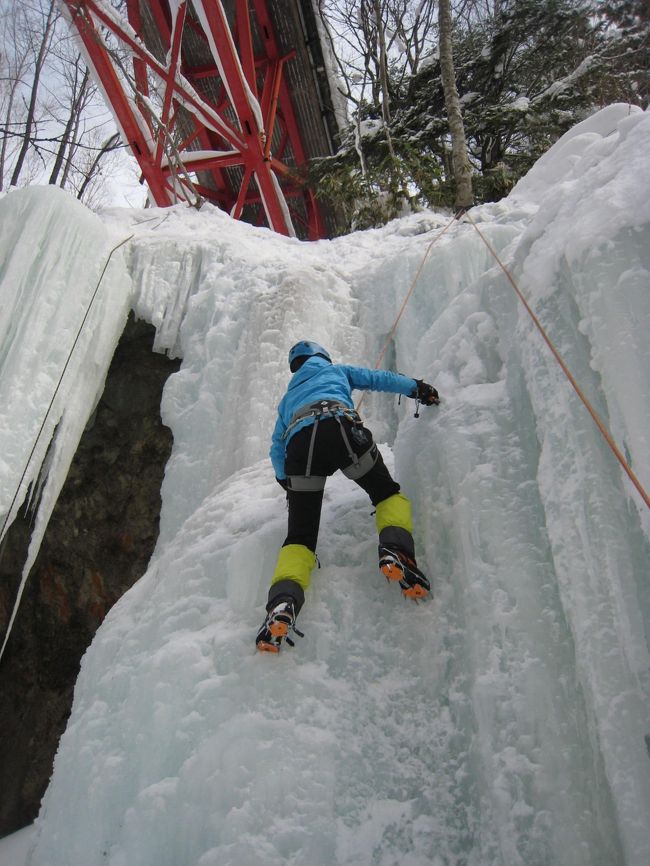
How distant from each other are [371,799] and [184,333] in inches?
141

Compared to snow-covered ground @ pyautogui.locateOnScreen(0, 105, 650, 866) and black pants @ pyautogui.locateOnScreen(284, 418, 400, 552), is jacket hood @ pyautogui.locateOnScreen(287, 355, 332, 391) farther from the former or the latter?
snow-covered ground @ pyautogui.locateOnScreen(0, 105, 650, 866)

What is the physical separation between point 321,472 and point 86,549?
348 cm

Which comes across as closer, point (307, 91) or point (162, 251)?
point (162, 251)

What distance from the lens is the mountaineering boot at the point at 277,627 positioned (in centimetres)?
180

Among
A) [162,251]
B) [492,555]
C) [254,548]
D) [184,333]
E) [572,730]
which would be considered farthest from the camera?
[162,251]

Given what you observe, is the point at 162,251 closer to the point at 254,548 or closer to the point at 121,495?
the point at 121,495

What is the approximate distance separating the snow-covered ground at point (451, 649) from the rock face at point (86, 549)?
2352 millimetres

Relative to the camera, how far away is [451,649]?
180cm

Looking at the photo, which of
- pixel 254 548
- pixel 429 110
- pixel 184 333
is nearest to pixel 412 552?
pixel 254 548

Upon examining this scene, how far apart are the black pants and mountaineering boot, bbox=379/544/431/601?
1.00ft

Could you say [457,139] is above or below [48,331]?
above

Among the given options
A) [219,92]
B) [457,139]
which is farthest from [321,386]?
[219,92]

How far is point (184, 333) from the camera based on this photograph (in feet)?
14.6

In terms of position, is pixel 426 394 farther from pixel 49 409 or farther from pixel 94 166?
pixel 94 166
